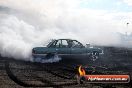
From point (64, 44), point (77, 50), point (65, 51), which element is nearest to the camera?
point (65, 51)

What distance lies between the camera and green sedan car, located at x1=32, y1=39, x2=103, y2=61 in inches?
687

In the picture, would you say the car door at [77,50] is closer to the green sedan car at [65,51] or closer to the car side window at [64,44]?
the green sedan car at [65,51]

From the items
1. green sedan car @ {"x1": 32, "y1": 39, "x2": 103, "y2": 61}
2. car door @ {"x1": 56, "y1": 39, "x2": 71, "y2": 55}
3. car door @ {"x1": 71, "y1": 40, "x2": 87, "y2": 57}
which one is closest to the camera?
green sedan car @ {"x1": 32, "y1": 39, "x2": 103, "y2": 61}

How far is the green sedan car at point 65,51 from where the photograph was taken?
17.5m

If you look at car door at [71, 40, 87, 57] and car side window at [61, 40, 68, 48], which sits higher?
car side window at [61, 40, 68, 48]

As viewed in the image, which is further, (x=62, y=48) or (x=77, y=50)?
(x=77, y=50)

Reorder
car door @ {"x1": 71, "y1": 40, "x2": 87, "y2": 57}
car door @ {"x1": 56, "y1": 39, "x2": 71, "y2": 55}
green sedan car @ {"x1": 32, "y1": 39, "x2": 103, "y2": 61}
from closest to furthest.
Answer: green sedan car @ {"x1": 32, "y1": 39, "x2": 103, "y2": 61}
car door @ {"x1": 56, "y1": 39, "x2": 71, "y2": 55}
car door @ {"x1": 71, "y1": 40, "x2": 87, "y2": 57}

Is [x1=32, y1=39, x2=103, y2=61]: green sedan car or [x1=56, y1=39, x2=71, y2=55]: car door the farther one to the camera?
[x1=56, y1=39, x2=71, y2=55]: car door

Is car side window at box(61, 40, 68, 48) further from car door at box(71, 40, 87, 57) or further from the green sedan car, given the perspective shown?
car door at box(71, 40, 87, 57)

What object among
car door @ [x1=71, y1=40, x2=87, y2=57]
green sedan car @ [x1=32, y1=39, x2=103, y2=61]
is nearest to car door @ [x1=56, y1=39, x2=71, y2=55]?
green sedan car @ [x1=32, y1=39, x2=103, y2=61]

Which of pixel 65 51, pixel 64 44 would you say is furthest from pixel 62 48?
pixel 64 44

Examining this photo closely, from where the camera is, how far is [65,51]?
17984 millimetres

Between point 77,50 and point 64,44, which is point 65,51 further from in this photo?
point 77,50

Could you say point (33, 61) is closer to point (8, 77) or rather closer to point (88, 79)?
point (8, 77)
